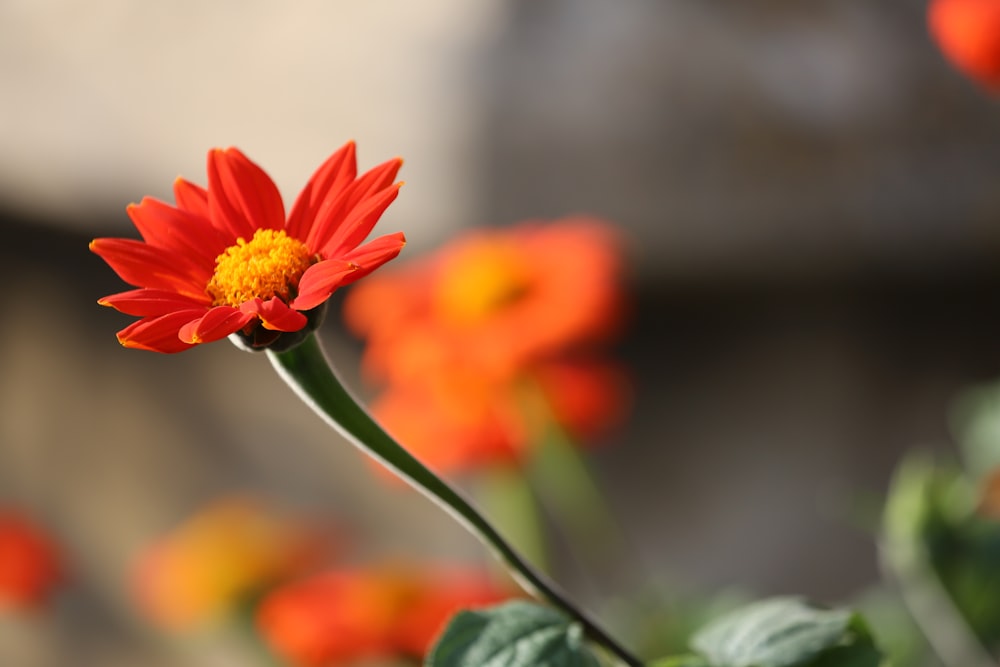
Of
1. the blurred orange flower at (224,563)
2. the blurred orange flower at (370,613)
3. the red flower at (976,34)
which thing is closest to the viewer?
the red flower at (976,34)

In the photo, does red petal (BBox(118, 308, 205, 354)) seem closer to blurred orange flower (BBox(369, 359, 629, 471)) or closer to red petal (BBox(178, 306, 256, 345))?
red petal (BBox(178, 306, 256, 345))

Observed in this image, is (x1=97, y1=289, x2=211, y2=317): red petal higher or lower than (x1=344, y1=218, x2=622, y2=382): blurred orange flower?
higher

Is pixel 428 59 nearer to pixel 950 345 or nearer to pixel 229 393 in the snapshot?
pixel 229 393

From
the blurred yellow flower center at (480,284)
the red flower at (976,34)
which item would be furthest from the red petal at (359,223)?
the blurred yellow flower center at (480,284)

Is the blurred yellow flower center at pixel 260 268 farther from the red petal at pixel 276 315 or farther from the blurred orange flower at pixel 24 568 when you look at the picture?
the blurred orange flower at pixel 24 568

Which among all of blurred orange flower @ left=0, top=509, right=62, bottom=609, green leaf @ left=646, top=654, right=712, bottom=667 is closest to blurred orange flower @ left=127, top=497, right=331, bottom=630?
blurred orange flower @ left=0, top=509, right=62, bottom=609

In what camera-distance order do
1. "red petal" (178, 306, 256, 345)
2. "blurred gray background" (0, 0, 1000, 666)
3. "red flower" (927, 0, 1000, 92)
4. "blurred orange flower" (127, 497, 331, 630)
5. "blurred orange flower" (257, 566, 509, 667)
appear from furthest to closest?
1. "blurred gray background" (0, 0, 1000, 666)
2. "blurred orange flower" (127, 497, 331, 630)
3. "blurred orange flower" (257, 566, 509, 667)
4. "red flower" (927, 0, 1000, 92)
5. "red petal" (178, 306, 256, 345)

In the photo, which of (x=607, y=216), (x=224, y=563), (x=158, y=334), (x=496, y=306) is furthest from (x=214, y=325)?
(x=607, y=216)

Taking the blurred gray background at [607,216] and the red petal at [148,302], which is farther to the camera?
the blurred gray background at [607,216]
